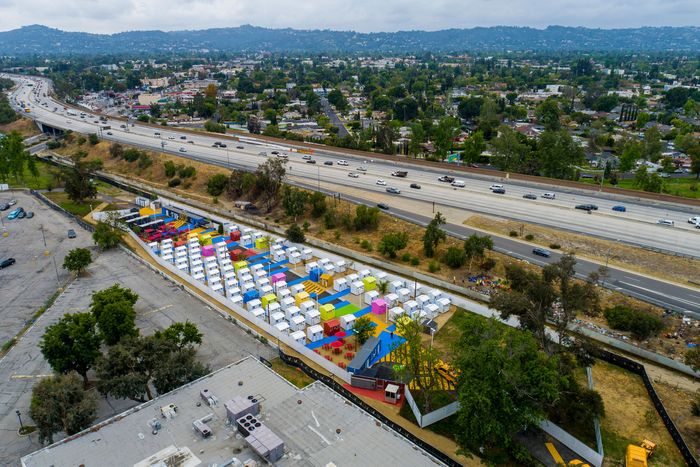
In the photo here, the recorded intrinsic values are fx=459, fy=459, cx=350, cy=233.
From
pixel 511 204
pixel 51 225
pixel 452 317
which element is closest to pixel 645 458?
pixel 452 317

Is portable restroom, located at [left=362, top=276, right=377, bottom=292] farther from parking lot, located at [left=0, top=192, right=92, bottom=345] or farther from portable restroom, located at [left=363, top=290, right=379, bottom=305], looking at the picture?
parking lot, located at [left=0, top=192, right=92, bottom=345]

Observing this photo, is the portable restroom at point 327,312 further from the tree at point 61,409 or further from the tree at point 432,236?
the tree at point 61,409

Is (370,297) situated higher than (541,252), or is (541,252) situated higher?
(541,252)

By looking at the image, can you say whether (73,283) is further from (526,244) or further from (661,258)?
(661,258)

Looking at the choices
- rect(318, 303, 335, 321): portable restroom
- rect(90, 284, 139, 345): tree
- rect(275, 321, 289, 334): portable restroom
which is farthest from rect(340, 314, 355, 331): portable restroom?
rect(90, 284, 139, 345): tree

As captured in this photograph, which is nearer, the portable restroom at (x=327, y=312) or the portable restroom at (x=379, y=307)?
the portable restroom at (x=327, y=312)

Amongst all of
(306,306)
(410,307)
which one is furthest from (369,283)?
(306,306)

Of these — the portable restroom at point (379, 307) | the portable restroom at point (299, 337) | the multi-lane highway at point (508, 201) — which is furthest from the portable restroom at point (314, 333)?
the multi-lane highway at point (508, 201)

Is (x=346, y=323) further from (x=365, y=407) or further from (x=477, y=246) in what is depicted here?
(x=477, y=246)
